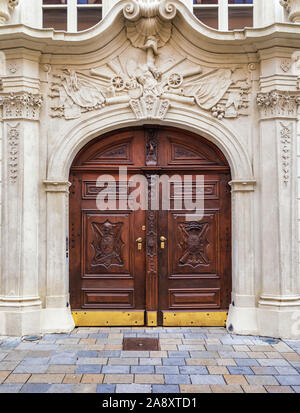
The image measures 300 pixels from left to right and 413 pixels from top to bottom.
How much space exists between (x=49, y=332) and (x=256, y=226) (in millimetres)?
3298

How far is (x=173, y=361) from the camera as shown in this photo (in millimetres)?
4602

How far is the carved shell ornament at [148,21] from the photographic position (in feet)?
18.3

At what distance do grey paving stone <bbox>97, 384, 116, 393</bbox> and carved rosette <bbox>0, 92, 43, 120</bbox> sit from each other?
371 centimetres

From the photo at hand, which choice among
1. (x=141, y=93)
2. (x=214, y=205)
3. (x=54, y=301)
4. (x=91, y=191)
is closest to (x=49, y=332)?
(x=54, y=301)

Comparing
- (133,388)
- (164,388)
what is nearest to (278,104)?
(164,388)

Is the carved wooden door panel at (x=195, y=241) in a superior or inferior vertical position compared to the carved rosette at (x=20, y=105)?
inferior

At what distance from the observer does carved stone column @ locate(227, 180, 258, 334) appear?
572 centimetres

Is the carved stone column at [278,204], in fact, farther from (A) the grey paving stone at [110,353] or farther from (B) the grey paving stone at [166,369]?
(A) the grey paving stone at [110,353]

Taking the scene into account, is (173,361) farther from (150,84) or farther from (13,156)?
(150,84)

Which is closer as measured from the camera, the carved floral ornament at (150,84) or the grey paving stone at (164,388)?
the grey paving stone at (164,388)

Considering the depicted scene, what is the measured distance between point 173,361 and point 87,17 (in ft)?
16.4

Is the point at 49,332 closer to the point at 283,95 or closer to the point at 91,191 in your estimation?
the point at 91,191

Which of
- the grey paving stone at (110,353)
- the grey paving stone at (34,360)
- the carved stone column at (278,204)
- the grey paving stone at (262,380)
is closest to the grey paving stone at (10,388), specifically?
the grey paving stone at (34,360)

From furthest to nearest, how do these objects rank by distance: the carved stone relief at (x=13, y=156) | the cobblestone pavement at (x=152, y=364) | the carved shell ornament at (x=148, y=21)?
the carved stone relief at (x=13, y=156)
the carved shell ornament at (x=148, y=21)
the cobblestone pavement at (x=152, y=364)
